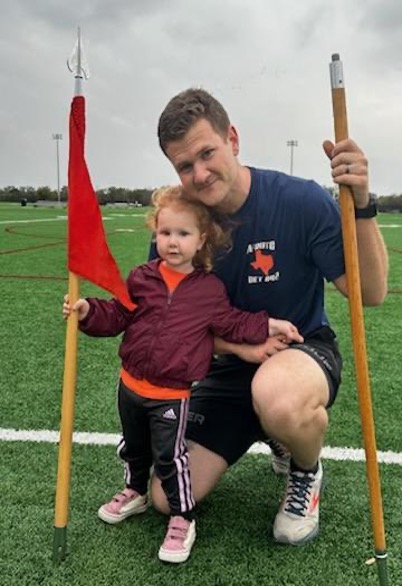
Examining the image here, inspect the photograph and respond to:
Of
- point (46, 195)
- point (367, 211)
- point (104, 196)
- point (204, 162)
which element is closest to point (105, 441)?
point (204, 162)

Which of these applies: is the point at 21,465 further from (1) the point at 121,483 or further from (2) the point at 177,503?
(2) the point at 177,503

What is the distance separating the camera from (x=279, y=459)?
10.3 feet

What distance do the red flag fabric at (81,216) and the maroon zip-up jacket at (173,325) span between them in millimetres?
179

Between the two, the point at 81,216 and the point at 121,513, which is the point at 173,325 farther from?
the point at 121,513

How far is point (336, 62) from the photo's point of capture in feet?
6.81

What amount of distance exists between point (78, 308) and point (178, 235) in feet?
1.51

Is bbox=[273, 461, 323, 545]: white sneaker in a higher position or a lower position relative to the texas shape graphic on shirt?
lower

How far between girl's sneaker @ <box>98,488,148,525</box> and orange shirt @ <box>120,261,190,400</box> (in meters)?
0.48

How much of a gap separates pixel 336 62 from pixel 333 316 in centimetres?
507

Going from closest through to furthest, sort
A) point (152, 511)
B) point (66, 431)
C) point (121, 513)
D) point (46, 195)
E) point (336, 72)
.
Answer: point (336, 72) < point (66, 431) < point (121, 513) < point (152, 511) < point (46, 195)

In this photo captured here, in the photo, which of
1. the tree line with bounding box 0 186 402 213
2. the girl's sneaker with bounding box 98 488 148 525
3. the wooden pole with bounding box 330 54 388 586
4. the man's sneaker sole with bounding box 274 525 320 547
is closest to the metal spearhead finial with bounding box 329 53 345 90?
the wooden pole with bounding box 330 54 388 586

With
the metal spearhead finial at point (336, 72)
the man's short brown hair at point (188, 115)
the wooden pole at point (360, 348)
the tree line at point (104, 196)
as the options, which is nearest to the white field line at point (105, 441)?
the wooden pole at point (360, 348)

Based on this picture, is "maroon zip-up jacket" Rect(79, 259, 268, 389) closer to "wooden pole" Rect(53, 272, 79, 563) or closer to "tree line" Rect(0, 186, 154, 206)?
"wooden pole" Rect(53, 272, 79, 563)

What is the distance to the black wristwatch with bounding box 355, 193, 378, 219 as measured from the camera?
90.4 inches
